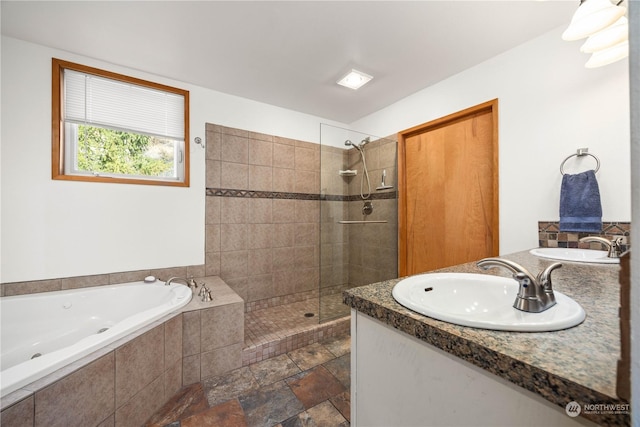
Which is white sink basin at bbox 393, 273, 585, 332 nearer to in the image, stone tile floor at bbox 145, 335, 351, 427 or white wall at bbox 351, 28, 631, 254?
stone tile floor at bbox 145, 335, 351, 427

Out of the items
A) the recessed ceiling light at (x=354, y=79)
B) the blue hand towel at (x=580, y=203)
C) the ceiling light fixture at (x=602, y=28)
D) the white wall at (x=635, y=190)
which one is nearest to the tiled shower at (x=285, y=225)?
the recessed ceiling light at (x=354, y=79)

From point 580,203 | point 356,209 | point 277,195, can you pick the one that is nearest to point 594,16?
point 580,203

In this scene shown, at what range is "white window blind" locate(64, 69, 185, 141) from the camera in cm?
203

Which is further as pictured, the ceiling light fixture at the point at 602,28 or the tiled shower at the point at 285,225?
the tiled shower at the point at 285,225

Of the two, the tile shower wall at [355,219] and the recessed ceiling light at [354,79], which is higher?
the recessed ceiling light at [354,79]

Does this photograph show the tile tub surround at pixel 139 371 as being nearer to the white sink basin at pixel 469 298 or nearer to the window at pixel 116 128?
the window at pixel 116 128

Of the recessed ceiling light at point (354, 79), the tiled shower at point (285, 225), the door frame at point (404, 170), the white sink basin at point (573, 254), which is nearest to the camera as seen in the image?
the white sink basin at point (573, 254)

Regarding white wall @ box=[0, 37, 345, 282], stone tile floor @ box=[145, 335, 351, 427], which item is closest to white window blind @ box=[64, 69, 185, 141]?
white wall @ box=[0, 37, 345, 282]

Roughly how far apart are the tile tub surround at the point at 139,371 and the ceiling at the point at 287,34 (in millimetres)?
1885

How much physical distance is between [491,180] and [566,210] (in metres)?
Answer: 0.57

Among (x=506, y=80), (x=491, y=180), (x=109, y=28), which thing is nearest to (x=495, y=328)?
(x=491, y=180)

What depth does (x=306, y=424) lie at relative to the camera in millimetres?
1404

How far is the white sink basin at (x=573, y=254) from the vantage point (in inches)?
53.3

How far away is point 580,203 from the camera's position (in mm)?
1510
